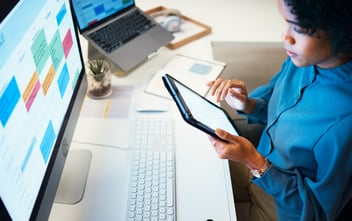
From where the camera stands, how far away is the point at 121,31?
48.5 inches

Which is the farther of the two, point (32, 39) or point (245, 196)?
point (245, 196)

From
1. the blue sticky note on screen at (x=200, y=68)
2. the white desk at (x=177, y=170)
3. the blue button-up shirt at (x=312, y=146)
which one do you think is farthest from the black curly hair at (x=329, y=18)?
the blue sticky note on screen at (x=200, y=68)

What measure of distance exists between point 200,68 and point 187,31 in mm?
270

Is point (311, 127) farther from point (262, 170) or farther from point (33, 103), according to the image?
point (33, 103)

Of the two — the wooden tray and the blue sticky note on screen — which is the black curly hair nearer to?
the blue sticky note on screen

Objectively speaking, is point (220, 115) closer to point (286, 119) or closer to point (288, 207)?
point (286, 119)

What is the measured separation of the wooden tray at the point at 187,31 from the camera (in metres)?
1.34

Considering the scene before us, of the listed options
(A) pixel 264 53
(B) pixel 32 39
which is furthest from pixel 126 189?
(A) pixel 264 53

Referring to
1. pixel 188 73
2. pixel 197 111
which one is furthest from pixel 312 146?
pixel 188 73

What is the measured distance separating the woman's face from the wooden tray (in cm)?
64

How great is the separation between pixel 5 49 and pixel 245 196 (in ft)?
2.57

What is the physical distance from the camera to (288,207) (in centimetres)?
85

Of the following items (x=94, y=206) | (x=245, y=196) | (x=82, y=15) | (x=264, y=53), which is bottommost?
(x=245, y=196)

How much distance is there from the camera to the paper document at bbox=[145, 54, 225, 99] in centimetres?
112
